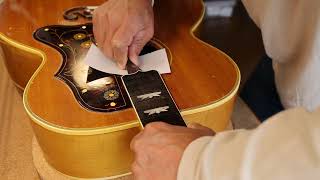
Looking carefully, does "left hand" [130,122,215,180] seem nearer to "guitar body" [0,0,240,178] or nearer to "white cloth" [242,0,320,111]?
"guitar body" [0,0,240,178]

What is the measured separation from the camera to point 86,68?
598mm

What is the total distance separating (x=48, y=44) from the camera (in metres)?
0.65

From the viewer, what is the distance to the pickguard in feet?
1.74

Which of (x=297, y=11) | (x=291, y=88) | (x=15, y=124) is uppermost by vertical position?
(x=297, y=11)

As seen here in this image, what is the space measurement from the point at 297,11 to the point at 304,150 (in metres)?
0.30

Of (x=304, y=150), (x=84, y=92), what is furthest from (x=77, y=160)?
(x=304, y=150)

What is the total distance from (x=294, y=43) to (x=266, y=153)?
0.30 metres

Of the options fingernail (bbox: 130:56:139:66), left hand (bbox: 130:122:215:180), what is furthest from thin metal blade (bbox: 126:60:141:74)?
left hand (bbox: 130:122:215:180)

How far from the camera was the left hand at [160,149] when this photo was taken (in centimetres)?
37

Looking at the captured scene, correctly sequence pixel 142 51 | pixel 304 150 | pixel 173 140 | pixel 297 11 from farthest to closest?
pixel 142 51
pixel 297 11
pixel 173 140
pixel 304 150

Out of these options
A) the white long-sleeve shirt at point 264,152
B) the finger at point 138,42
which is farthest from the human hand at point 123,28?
the white long-sleeve shirt at point 264,152

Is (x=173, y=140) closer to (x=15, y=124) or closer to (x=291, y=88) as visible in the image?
(x=291, y=88)

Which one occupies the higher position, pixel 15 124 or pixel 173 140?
pixel 173 140

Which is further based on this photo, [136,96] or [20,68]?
[20,68]
